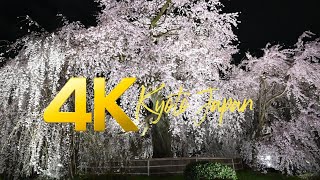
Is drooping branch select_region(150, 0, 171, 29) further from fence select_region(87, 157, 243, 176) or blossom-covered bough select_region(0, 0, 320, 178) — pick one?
fence select_region(87, 157, 243, 176)

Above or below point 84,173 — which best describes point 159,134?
above

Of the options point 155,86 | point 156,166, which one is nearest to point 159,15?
point 155,86

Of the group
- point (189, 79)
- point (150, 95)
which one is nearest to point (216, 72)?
point (189, 79)

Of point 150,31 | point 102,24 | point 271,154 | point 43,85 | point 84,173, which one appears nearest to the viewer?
point 43,85

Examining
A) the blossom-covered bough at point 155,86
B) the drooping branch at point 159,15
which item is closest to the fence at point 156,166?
the blossom-covered bough at point 155,86

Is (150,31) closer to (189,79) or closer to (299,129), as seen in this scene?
(189,79)

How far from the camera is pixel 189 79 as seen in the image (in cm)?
1806

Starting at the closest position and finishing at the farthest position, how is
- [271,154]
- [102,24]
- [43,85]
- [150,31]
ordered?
[43,85], [102,24], [150,31], [271,154]

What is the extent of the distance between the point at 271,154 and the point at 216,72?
14.7ft

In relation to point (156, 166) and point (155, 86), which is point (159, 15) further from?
point (156, 166)

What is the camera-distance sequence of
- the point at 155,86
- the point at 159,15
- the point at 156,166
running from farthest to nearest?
the point at 159,15 < the point at 156,166 < the point at 155,86

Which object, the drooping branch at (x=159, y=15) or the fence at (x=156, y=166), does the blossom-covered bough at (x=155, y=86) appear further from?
the fence at (x=156, y=166)

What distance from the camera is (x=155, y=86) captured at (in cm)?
1767

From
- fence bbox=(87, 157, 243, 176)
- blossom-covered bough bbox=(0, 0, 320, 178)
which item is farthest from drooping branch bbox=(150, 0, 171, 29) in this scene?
fence bbox=(87, 157, 243, 176)
